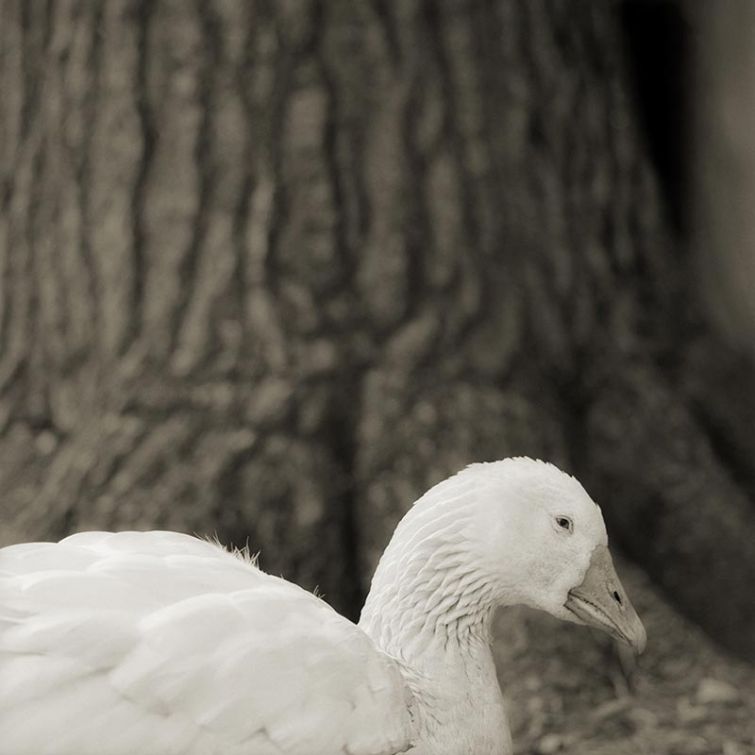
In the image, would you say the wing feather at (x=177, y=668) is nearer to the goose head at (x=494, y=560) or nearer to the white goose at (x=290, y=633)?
the white goose at (x=290, y=633)

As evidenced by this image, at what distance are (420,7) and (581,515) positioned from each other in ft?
5.82

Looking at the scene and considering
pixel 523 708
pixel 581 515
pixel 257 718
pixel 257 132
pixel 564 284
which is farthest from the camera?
pixel 564 284

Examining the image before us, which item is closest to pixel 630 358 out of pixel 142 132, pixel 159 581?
pixel 142 132

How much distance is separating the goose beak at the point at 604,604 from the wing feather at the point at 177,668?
1.75 ft

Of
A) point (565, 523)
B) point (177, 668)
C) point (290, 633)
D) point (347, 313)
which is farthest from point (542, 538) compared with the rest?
point (347, 313)

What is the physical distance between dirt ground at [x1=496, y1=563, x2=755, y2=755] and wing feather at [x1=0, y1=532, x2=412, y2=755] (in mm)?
906

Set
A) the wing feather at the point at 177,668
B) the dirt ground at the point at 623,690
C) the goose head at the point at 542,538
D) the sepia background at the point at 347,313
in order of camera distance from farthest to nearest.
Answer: the sepia background at the point at 347,313, the dirt ground at the point at 623,690, the goose head at the point at 542,538, the wing feather at the point at 177,668

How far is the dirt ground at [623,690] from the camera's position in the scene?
3867 mm

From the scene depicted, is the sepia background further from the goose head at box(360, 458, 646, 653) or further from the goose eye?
the goose eye

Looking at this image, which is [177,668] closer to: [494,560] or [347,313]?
[494,560]

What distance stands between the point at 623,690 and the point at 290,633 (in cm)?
143

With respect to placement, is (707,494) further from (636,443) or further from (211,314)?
(211,314)

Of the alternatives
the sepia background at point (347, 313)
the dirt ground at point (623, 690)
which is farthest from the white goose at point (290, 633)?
the sepia background at point (347, 313)

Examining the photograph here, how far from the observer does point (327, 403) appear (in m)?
4.15
